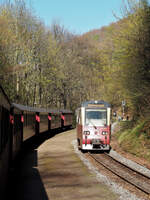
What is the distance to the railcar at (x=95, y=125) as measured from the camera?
684 inches

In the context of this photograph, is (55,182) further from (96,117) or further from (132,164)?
(96,117)

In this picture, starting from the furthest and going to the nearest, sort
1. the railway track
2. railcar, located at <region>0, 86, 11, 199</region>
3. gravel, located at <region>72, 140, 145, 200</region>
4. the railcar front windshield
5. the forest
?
the forest < the railcar front windshield < the railway track < gravel, located at <region>72, 140, 145, 200</region> < railcar, located at <region>0, 86, 11, 199</region>

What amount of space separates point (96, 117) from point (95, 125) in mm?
482

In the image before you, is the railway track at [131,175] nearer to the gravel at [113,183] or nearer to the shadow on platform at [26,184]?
the gravel at [113,183]

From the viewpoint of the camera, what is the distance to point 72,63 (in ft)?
167

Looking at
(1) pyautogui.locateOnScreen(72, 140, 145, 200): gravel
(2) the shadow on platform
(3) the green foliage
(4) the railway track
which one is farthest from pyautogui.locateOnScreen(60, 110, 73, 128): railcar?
(2) the shadow on platform

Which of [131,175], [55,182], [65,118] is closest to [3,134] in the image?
[55,182]

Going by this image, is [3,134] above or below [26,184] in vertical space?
above

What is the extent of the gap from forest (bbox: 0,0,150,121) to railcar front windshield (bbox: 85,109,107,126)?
2890 mm

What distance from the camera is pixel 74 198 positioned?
857 centimetres

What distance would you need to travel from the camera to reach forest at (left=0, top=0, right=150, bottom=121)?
20.0 m

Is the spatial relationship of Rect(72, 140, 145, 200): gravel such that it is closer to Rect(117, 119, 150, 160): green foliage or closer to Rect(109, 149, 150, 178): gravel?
Rect(109, 149, 150, 178): gravel

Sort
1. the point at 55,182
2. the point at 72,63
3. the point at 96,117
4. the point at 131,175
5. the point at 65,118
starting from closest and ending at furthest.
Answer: the point at 55,182
the point at 131,175
the point at 96,117
the point at 65,118
the point at 72,63

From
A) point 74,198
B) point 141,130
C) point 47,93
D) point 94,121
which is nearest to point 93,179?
point 74,198
